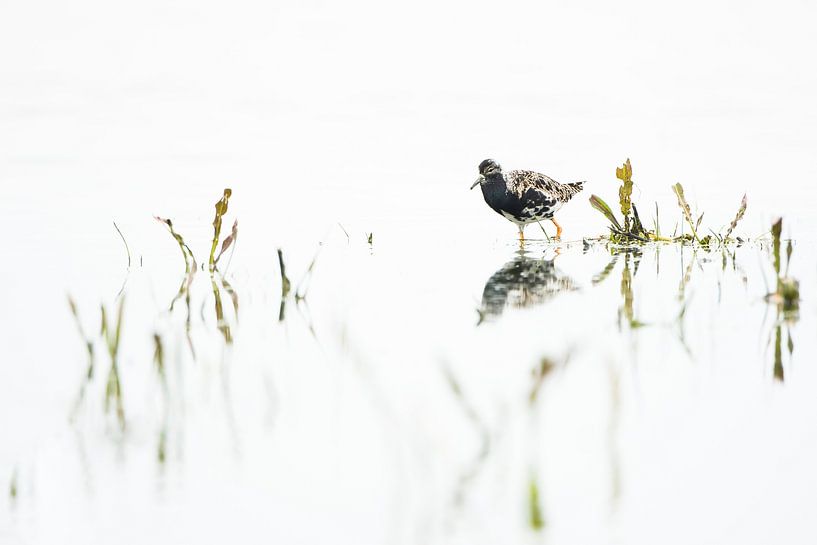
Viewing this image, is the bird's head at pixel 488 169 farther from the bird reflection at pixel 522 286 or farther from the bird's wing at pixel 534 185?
the bird reflection at pixel 522 286

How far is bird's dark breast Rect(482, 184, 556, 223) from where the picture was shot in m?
11.4

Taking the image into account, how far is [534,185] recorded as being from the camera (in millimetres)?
11664

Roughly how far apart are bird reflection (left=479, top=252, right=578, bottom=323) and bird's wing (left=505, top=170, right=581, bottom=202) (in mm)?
2381

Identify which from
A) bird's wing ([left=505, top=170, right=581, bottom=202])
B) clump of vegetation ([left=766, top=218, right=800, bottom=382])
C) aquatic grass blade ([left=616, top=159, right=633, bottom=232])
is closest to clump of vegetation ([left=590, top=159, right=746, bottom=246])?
aquatic grass blade ([left=616, top=159, right=633, bottom=232])

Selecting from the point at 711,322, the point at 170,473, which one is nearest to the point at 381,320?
the point at 711,322

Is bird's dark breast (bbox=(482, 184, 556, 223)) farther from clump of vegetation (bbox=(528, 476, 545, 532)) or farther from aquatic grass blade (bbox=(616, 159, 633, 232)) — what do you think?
clump of vegetation (bbox=(528, 476, 545, 532))

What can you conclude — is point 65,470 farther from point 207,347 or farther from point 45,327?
point 45,327

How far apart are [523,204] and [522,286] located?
398 cm

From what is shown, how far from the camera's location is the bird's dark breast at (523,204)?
11359mm

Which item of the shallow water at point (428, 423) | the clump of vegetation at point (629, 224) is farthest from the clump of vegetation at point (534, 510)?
the clump of vegetation at point (629, 224)

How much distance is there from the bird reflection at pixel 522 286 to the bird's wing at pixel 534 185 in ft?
7.81

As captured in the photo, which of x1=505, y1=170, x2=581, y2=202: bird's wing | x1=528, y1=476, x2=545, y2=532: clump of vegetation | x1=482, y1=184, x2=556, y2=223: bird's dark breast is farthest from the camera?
x1=505, y1=170, x2=581, y2=202: bird's wing

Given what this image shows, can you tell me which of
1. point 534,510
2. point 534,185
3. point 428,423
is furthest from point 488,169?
point 534,510

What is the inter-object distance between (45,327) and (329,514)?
3.47 metres
